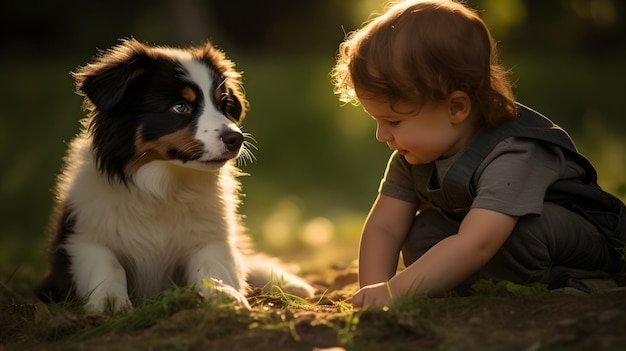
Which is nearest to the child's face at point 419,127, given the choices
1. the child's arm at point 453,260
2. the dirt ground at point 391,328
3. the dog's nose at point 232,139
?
the child's arm at point 453,260

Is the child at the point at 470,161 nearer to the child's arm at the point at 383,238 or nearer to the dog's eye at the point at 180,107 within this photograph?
the child's arm at the point at 383,238

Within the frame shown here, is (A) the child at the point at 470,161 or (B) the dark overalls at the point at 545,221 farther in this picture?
(B) the dark overalls at the point at 545,221

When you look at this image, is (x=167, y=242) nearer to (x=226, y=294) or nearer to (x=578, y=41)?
(x=226, y=294)

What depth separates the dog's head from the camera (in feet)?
12.4

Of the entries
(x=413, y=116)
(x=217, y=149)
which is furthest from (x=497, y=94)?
(x=217, y=149)

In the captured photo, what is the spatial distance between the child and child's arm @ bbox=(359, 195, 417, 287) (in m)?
0.01

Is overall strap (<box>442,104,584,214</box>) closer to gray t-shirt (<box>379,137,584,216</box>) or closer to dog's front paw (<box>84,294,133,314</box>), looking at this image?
gray t-shirt (<box>379,137,584,216</box>)

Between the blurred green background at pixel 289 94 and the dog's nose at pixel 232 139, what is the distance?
1727 millimetres

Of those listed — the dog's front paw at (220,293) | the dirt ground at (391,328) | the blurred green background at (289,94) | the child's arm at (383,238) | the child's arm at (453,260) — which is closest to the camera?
the dirt ground at (391,328)

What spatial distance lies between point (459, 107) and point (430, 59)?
263 mm

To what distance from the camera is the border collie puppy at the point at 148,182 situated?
3791mm

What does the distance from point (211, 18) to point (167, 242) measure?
13086 millimetres

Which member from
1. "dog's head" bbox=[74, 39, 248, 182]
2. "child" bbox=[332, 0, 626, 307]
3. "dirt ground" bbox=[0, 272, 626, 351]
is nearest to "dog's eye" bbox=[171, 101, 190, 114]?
"dog's head" bbox=[74, 39, 248, 182]

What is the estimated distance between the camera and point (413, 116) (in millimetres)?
3500
